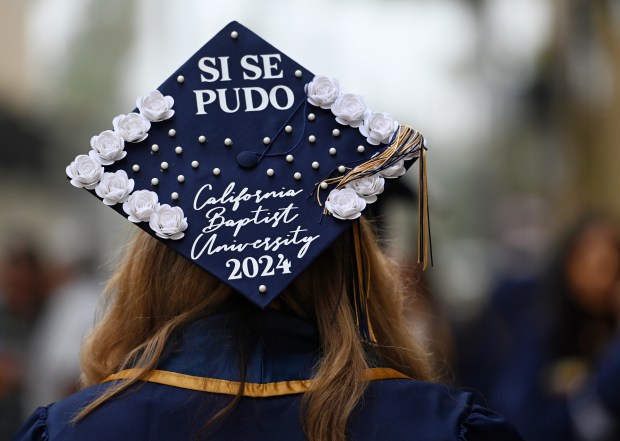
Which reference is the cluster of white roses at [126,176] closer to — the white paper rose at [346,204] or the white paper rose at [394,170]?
the white paper rose at [346,204]

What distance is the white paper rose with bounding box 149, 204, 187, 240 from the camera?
1993 millimetres

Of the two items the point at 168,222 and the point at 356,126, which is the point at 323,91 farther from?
the point at 168,222

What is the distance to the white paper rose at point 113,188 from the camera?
2012mm

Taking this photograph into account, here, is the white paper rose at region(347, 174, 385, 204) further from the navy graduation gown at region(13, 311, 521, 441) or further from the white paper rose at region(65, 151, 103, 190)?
the white paper rose at region(65, 151, 103, 190)

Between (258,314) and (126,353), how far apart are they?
31 cm

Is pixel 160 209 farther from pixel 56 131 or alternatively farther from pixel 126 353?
pixel 56 131

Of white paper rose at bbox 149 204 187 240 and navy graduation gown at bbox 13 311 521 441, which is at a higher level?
white paper rose at bbox 149 204 187 240

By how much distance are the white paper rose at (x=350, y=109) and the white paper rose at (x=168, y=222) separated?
36cm

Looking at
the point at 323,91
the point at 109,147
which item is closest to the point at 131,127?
the point at 109,147

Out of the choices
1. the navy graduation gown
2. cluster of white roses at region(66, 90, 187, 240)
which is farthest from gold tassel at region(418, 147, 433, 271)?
cluster of white roses at region(66, 90, 187, 240)

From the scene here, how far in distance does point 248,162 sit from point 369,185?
0.77 ft

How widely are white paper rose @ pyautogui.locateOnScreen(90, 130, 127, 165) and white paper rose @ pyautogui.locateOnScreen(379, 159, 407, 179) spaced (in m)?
0.49

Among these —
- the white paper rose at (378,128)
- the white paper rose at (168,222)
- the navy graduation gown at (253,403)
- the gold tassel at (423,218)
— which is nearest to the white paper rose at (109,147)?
the white paper rose at (168,222)

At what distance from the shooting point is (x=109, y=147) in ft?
6.68
